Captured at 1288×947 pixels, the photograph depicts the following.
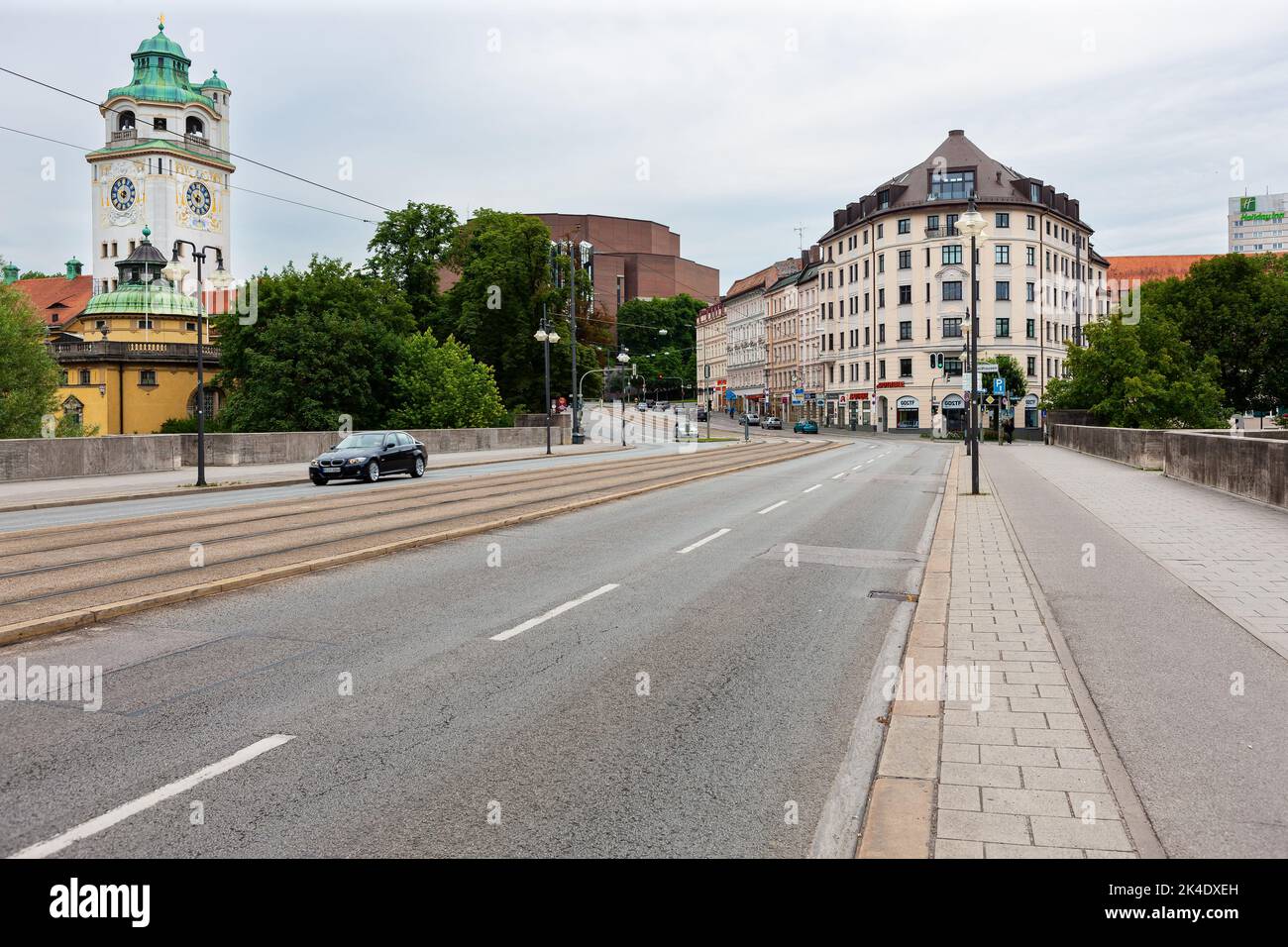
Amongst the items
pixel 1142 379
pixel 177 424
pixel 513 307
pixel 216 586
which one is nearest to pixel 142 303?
pixel 177 424

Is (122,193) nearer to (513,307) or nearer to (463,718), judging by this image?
(513,307)

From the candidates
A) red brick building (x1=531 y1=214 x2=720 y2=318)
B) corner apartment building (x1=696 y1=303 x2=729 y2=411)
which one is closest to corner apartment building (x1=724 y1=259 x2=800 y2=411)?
corner apartment building (x1=696 y1=303 x2=729 y2=411)

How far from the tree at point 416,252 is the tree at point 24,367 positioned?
22.3 m

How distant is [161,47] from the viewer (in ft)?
356

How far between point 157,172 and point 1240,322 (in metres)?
98.9

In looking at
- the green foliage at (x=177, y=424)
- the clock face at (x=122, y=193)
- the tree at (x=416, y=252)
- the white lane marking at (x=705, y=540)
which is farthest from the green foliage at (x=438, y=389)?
the clock face at (x=122, y=193)

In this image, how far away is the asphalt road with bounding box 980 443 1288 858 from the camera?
4.21 m

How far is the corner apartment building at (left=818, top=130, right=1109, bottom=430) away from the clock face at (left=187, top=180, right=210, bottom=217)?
68.1m

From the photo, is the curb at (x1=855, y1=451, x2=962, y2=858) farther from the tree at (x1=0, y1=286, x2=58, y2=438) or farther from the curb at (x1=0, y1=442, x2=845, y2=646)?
the tree at (x1=0, y1=286, x2=58, y2=438)

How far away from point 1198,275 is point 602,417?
46.1 meters

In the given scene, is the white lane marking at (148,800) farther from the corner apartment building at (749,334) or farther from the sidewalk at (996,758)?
the corner apartment building at (749,334)

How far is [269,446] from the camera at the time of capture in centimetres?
3578
